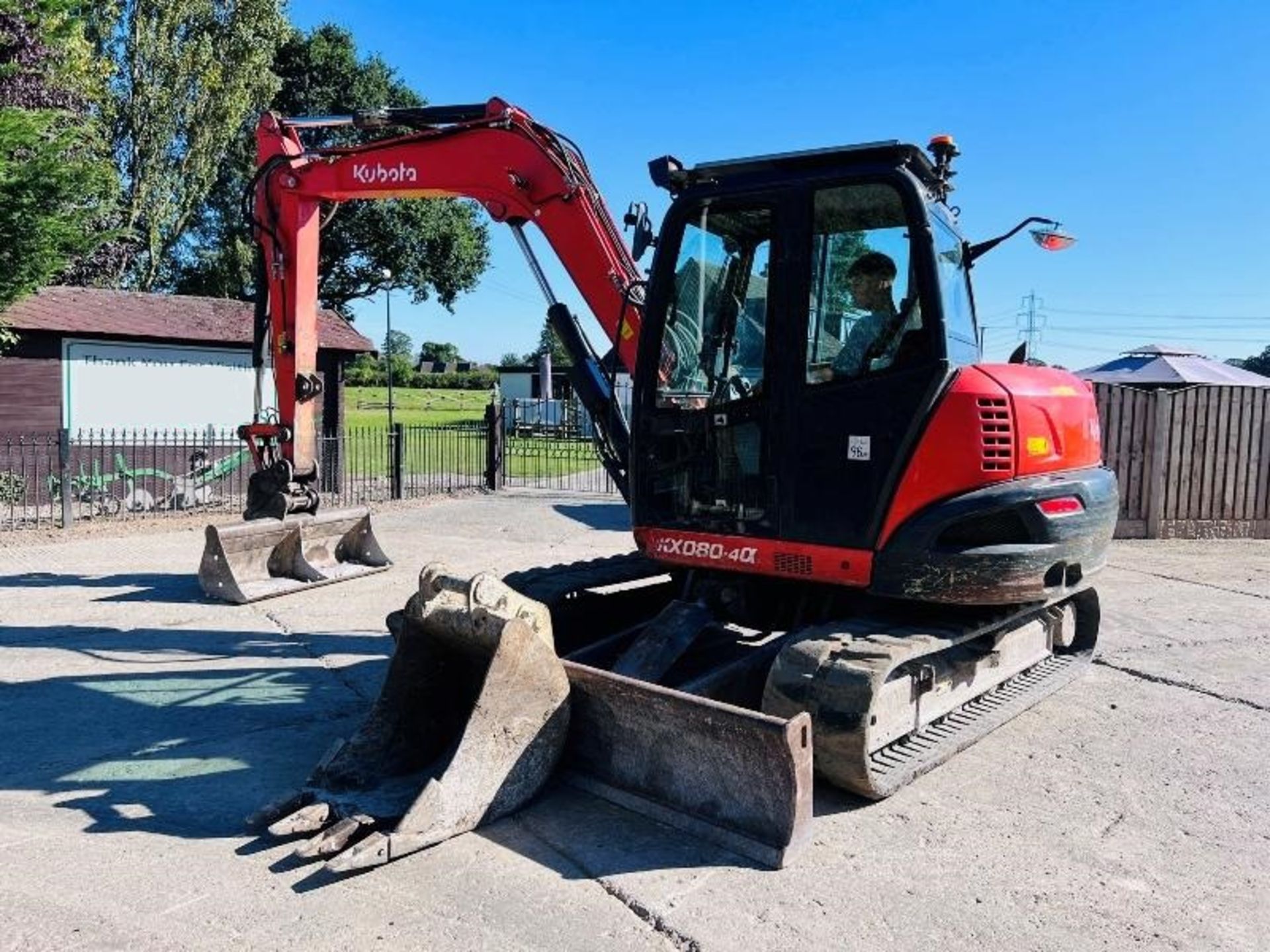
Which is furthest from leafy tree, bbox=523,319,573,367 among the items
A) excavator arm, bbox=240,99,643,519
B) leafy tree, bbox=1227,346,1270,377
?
leafy tree, bbox=1227,346,1270,377

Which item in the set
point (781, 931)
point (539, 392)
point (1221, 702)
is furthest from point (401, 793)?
point (539, 392)

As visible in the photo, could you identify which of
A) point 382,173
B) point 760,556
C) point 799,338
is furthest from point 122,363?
point 799,338

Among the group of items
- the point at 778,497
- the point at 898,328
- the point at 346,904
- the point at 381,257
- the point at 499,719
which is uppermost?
the point at 381,257

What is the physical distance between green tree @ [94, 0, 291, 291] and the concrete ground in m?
20.7

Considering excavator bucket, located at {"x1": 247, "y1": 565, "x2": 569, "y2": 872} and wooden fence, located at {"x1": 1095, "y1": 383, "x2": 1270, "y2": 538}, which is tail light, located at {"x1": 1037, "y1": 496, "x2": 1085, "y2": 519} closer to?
excavator bucket, located at {"x1": 247, "y1": 565, "x2": 569, "y2": 872}

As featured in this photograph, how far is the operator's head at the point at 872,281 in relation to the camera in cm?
450

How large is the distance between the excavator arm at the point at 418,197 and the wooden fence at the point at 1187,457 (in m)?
8.99

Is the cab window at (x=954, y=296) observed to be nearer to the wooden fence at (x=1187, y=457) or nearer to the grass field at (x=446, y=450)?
the grass field at (x=446, y=450)

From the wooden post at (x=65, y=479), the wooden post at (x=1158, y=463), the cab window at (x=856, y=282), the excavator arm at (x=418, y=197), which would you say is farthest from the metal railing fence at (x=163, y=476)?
the cab window at (x=856, y=282)

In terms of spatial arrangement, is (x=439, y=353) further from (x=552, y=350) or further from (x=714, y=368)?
(x=714, y=368)

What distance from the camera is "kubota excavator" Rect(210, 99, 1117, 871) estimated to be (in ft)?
12.6

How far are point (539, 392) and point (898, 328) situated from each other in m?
44.7

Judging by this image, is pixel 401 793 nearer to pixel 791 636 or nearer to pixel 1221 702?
pixel 791 636

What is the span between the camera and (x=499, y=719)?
387 cm
